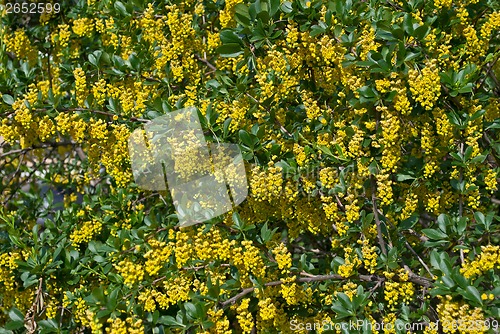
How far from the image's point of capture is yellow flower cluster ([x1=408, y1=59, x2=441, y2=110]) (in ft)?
6.97

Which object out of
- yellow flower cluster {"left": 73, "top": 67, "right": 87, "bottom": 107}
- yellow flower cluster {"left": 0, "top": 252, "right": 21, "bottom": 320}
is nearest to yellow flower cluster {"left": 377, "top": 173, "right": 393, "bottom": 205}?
yellow flower cluster {"left": 73, "top": 67, "right": 87, "bottom": 107}

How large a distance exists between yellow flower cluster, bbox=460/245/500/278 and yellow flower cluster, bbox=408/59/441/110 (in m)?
0.51

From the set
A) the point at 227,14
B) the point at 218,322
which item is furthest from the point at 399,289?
the point at 227,14

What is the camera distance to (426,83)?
83.8 inches

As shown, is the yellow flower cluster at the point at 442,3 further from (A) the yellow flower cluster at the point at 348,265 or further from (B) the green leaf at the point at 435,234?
(A) the yellow flower cluster at the point at 348,265

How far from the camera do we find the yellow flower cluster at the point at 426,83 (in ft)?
6.97

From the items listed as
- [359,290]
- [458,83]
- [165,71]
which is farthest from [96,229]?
[458,83]

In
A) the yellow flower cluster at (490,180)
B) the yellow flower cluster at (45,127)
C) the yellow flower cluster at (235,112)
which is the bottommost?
the yellow flower cluster at (490,180)

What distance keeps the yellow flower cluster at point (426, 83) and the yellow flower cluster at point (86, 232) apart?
1456 millimetres

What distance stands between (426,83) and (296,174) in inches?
22.4

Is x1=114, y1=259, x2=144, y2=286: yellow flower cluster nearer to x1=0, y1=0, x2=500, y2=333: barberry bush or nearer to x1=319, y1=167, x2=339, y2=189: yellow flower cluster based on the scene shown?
x1=0, y1=0, x2=500, y2=333: barberry bush

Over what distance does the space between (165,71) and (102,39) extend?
0.60 metres

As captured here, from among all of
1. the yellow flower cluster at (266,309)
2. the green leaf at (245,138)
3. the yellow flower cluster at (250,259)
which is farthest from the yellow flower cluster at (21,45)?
the yellow flower cluster at (266,309)

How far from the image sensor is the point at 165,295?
2.28 metres
